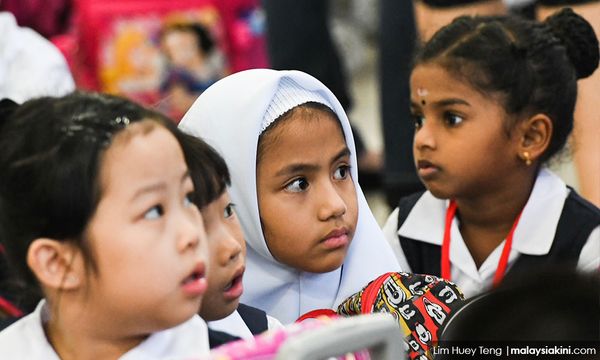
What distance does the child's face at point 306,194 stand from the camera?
167 centimetres

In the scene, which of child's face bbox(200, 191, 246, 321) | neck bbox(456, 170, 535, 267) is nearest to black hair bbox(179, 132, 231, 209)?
child's face bbox(200, 191, 246, 321)

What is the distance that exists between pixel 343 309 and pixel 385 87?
→ 5.50 ft

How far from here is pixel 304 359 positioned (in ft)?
3.00

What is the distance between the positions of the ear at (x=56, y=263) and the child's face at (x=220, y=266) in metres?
0.22

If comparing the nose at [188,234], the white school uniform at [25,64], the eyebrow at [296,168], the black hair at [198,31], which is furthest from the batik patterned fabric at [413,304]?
the black hair at [198,31]

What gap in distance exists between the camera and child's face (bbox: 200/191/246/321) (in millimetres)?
1439

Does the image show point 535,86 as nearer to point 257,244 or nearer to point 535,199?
point 535,199

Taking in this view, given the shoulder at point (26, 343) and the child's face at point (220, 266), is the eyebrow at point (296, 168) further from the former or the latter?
the shoulder at point (26, 343)

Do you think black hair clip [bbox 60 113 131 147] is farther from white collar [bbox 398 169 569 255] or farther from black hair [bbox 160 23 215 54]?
black hair [bbox 160 23 215 54]

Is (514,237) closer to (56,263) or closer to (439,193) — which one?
(439,193)

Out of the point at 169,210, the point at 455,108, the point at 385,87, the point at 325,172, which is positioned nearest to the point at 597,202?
the point at 455,108

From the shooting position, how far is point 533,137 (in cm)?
208

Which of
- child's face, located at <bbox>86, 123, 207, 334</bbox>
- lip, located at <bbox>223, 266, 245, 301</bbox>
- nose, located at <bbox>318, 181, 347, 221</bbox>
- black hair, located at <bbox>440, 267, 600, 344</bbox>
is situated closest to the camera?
black hair, located at <bbox>440, 267, 600, 344</bbox>

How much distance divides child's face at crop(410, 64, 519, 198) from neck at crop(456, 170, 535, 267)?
24mm
